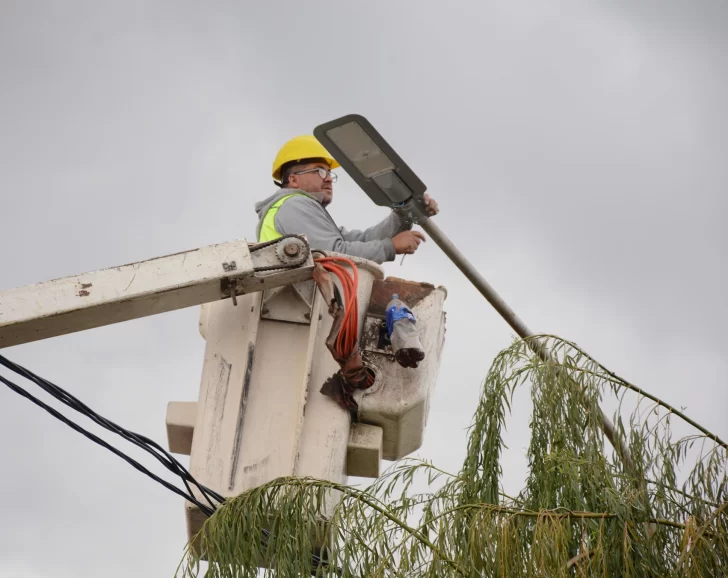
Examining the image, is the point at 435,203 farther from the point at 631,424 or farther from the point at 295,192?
the point at 631,424

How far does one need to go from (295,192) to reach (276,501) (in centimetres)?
278

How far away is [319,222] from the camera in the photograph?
10430mm

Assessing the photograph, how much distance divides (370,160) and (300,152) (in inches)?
59.3

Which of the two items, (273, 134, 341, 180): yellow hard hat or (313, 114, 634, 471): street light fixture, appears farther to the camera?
(273, 134, 341, 180): yellow hard hat

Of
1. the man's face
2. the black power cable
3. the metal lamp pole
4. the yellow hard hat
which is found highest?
the yellow hard hat

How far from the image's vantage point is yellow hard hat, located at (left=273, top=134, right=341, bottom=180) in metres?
11.1

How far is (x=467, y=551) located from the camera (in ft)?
26.2

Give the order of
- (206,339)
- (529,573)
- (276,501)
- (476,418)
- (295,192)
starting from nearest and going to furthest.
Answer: (529,573) < (276,501) < (476,418) < (206,339) < (295,192)

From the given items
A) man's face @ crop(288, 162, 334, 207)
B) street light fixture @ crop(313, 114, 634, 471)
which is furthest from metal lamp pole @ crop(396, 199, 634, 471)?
man's face @ crop(288, 162, 334, 207)

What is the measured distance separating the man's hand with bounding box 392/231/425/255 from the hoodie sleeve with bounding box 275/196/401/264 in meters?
0.04

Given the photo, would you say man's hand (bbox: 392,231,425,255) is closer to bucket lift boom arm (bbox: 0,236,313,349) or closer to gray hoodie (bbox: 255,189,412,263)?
gray hoodie (bbox: 255,189,412,263)

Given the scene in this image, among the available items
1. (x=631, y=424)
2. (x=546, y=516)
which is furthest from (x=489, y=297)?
(x=546, y=516)

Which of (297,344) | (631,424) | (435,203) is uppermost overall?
(435,203)

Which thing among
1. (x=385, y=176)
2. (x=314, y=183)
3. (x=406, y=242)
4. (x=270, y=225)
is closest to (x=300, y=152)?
(x=314, y=183)
